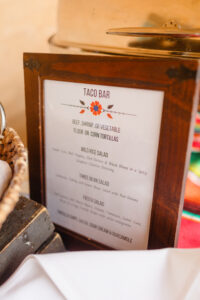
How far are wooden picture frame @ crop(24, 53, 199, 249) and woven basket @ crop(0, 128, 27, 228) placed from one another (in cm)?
11

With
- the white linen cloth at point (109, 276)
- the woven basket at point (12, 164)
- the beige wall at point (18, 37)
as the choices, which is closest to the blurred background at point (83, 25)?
the beige wall at point (18, 37)

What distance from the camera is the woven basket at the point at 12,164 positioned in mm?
306

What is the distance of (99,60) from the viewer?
17.1 inches

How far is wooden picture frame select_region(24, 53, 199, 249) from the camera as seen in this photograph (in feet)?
1.24

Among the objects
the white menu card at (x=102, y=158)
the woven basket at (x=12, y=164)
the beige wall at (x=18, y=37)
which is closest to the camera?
the woven basket at (x=12, y=164)

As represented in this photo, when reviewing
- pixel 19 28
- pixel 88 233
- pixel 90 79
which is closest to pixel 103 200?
pixel 88 233

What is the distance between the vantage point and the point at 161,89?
1.29 feet

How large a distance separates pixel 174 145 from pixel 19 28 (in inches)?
24.5

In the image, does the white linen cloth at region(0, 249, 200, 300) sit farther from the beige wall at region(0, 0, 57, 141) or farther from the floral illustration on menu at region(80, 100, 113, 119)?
the beige wall at region(0, 0, 57, 141)

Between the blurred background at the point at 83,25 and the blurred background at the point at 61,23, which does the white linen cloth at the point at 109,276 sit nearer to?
the blurred background at the point at 83,25

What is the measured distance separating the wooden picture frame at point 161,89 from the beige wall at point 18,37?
341 millimetres

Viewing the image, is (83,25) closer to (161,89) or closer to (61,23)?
(61,23)

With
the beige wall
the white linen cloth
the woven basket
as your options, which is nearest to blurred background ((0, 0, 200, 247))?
the beige wall

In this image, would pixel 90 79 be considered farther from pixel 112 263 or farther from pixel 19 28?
pixel 19 28
